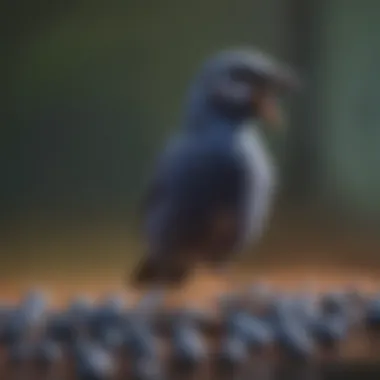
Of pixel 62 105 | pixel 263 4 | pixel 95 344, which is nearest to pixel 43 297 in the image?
pixel 95 344

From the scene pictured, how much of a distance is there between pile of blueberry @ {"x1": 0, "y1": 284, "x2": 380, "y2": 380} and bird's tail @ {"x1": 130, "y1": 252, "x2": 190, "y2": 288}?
0.06 ft

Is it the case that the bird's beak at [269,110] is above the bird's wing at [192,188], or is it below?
above

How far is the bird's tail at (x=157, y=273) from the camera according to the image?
125 cm

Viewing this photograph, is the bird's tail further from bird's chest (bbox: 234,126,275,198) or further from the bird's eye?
the bird's eye

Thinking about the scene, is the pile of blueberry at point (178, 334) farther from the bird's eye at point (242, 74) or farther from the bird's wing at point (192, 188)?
the bird's eye at point (242, 74)

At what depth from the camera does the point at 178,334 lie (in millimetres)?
1238

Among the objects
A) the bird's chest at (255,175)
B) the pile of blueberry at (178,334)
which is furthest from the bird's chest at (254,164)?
the pile of blueberry at (178,334)

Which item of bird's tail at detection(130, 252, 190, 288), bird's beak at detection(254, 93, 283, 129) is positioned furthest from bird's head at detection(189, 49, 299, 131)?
bird's tail at detection(130, 252, 190, 288)

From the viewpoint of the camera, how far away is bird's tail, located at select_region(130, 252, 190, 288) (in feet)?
4.10

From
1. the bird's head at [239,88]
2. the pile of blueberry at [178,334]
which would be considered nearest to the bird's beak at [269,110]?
the bird's head at [239,88]

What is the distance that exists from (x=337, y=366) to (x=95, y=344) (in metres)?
0.30

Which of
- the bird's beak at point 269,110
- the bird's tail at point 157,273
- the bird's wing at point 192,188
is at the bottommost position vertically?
the bird's tail at point 157,273

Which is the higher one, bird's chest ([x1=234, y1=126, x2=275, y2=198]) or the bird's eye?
the bird's eye

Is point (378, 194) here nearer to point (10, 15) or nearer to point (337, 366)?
point (337, 366)
